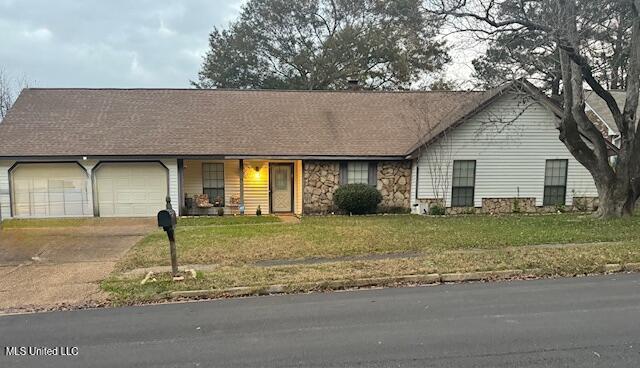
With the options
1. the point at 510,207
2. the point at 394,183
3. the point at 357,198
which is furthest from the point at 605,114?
the point at 357,198

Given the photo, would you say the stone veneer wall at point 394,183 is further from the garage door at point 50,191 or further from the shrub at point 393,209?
the garage door at point 50,191

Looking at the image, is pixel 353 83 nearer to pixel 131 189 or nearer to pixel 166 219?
pixel 131 189

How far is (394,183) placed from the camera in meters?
16.8


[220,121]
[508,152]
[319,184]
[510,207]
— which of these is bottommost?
[510,207]

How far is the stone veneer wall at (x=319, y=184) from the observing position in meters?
16.6

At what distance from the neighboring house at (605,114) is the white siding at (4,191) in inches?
1144

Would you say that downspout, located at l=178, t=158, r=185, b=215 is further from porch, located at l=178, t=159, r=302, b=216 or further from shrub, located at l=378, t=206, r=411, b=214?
shrub, located at l=378, t=206, r=411, b=214

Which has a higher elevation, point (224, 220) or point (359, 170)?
point (359, 170)

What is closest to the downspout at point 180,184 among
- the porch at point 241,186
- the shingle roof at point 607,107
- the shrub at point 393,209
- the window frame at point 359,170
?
the porch at point 241,186

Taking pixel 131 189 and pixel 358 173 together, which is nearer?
pixel 131 189

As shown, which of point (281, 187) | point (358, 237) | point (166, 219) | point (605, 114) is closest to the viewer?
point (166, 219)

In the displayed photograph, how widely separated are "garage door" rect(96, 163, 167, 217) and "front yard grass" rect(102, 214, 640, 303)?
4.13 m

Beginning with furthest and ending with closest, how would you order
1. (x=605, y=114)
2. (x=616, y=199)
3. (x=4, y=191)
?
1. (x=605, y=114)
2. (x=4, y=191)
3. (x=616, y=199)

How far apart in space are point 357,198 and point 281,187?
3.73 m
